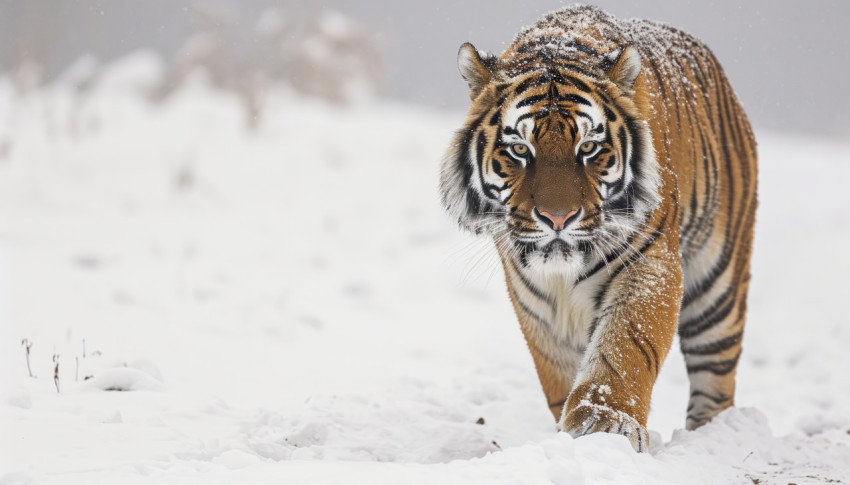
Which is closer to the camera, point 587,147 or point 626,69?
point 587,147

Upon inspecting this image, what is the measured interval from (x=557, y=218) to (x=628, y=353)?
461 millimetres

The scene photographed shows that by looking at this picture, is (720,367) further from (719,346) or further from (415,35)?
(415,35)

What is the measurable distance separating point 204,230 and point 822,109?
1776 centimetres

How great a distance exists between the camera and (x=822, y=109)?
68.4 ft

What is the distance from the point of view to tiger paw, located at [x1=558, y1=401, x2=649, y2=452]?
217 centimetres

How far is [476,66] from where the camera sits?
259cm

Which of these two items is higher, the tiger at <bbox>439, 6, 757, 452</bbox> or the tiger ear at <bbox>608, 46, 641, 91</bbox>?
the tiger ear at <bbox>608, 46, 641, 91</bbox>

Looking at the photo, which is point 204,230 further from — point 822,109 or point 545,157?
point 822,109

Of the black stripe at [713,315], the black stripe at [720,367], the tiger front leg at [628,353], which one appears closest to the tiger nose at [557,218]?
the tiger front leg at [628,353]

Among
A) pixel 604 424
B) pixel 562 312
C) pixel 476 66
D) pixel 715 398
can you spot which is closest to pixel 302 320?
pixel 715 398

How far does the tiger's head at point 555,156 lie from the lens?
2.29 metres

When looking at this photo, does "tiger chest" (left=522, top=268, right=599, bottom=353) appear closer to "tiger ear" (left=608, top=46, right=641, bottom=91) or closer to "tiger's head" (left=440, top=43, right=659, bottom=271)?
"tiger's head" (left=440, top=43, right=659, bottom=271)

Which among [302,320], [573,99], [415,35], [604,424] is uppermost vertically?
[415,35]

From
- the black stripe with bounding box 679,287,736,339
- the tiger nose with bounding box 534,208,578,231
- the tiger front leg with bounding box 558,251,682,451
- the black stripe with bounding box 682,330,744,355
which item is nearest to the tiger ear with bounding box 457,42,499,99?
the tiger nose with bounding box 534,208,578,231
